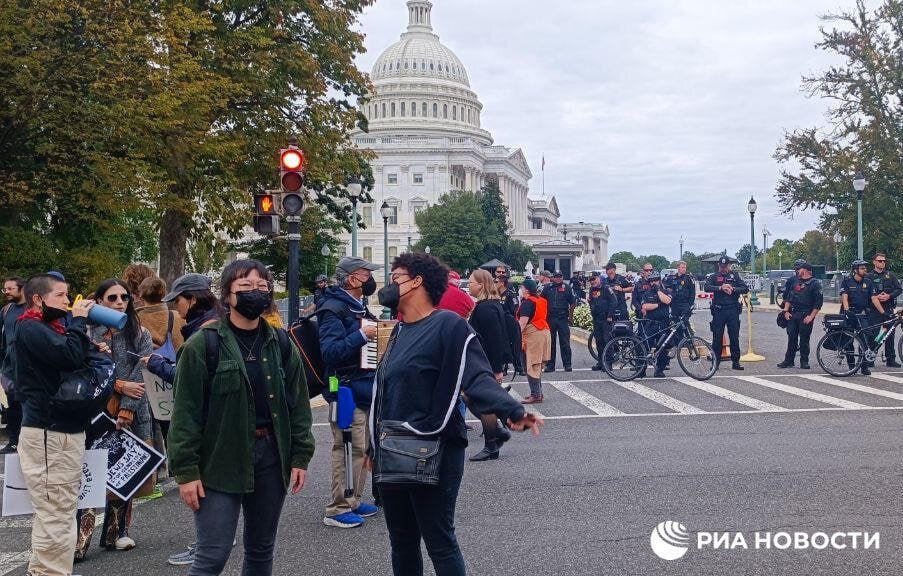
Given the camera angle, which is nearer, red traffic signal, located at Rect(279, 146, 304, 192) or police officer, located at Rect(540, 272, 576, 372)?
red traffic signal, located at Rect(279, 146, 304, 192)

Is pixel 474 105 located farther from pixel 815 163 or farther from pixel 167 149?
pixel 167 149

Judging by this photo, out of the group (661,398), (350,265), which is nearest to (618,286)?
(661,398)

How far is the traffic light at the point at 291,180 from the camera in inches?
485

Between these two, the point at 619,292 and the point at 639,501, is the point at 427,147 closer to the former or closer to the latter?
the point at 619,292

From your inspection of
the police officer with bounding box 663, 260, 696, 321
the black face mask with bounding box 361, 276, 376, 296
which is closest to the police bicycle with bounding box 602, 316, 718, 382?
the police officer with bounding box 663, 260, 696, 321

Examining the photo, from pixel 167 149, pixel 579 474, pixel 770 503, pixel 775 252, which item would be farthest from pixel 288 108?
pixel 775 252

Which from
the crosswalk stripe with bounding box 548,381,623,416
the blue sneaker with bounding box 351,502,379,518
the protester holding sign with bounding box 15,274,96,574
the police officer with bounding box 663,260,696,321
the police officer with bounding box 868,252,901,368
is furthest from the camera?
the police officer with bounding box 663,260,696,321

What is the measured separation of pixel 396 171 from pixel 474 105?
2323cm

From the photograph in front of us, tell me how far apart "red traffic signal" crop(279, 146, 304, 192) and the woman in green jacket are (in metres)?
7.72

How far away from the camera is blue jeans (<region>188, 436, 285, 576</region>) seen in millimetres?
4500

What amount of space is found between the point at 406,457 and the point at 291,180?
8453 millimetres

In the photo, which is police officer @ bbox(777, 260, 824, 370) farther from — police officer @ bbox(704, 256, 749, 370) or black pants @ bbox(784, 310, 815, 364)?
police officer @ bbox(704, 256, 749, 370)

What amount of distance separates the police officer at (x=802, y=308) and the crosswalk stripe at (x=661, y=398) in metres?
3.84

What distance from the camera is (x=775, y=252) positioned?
5591 inches
